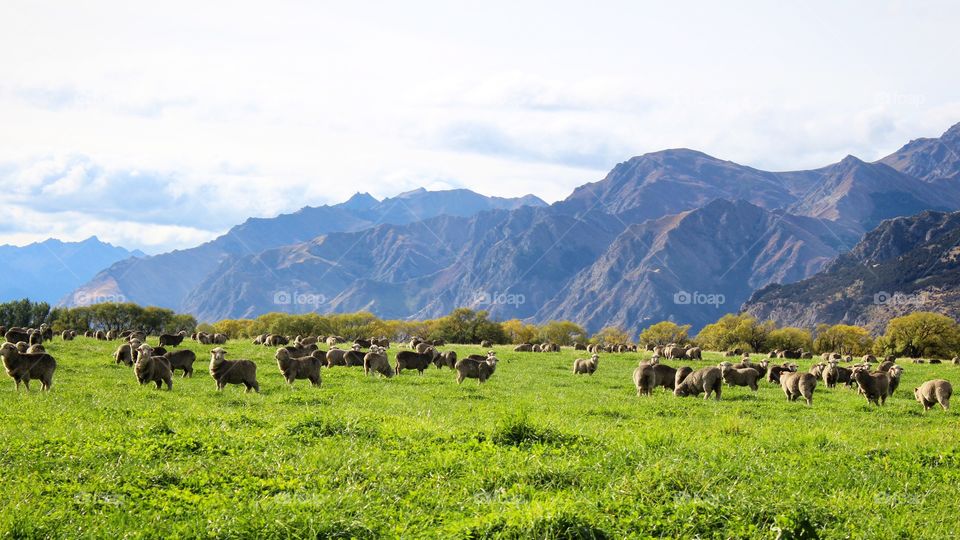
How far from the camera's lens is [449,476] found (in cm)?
1180

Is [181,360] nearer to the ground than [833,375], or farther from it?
farther from it

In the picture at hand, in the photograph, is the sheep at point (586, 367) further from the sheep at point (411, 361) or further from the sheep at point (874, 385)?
the sheep at point (874, 385)

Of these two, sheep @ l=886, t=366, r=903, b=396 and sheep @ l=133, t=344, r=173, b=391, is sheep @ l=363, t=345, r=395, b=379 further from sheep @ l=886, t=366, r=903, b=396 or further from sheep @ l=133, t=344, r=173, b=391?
sheep @ l=886, t=366, r=903, b=396

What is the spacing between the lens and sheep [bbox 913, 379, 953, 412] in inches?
1026

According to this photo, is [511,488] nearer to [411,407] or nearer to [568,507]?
[568,507]

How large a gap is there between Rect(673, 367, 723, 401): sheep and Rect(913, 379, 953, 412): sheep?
23.1 ft

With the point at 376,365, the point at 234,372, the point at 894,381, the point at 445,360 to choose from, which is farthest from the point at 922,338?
the point at 234,372

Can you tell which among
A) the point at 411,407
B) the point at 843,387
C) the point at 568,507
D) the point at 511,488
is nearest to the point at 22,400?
the point at 411,407

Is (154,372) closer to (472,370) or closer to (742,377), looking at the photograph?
(472,370)

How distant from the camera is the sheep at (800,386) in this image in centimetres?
2730

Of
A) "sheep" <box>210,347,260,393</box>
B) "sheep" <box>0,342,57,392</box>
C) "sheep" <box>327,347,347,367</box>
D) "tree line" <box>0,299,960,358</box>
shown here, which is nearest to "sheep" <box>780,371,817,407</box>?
"sheep" <box>210,347,260,393</box>

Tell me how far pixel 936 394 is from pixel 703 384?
8.05 metres

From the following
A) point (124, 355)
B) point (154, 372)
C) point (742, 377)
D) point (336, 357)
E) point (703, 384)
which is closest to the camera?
point (154, 372)

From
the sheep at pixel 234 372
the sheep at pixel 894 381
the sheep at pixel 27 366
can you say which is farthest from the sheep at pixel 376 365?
the sheep at pixel 894 381
